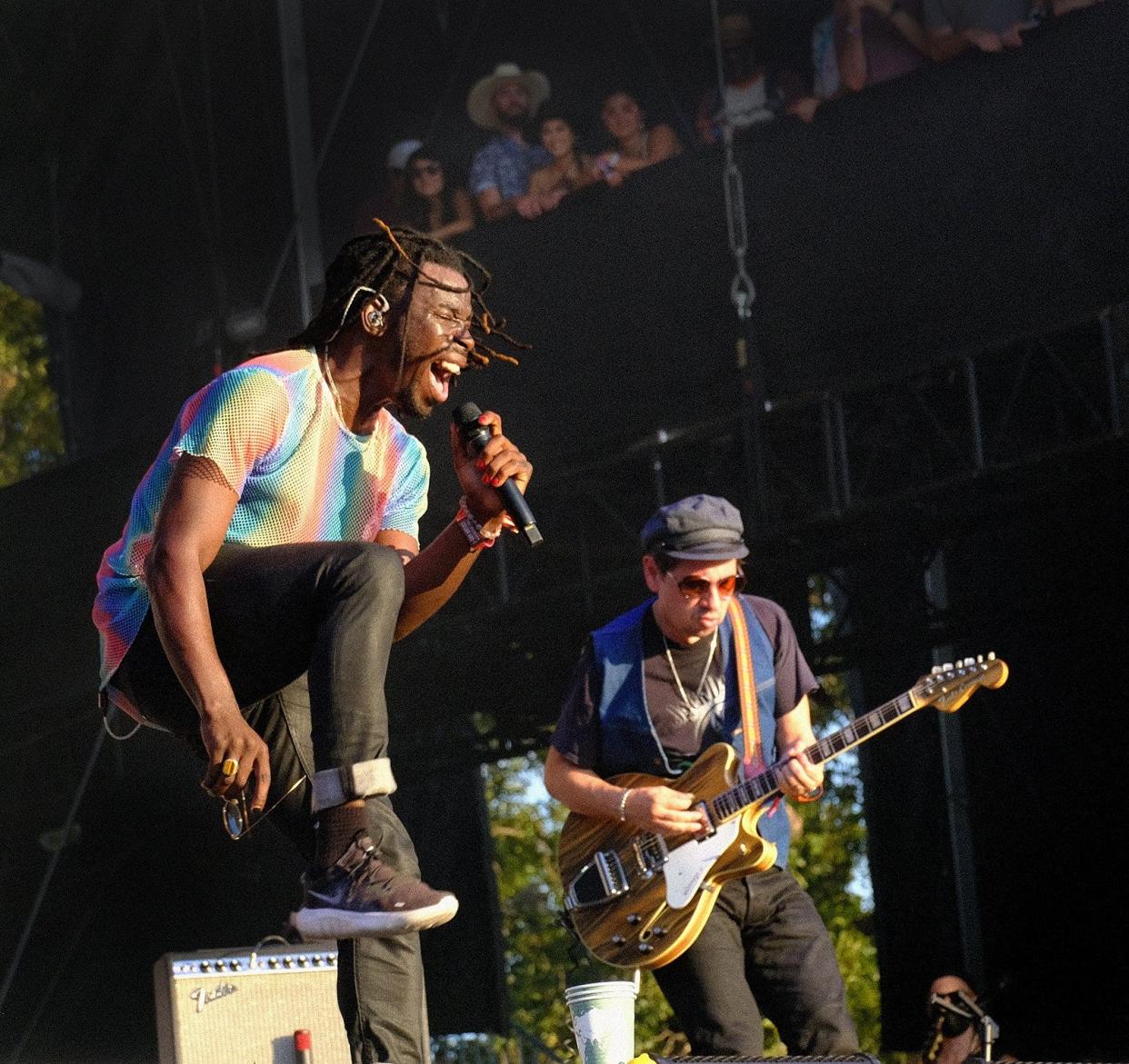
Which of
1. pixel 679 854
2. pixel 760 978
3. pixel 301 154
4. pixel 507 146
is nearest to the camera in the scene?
pixel 760 978

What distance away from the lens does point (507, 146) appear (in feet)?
20.3

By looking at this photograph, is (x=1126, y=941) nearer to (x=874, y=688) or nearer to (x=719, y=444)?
(x=874, y=688)

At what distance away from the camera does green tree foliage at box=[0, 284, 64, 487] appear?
23.5 feet

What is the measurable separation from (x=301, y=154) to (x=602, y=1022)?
4.51 meters

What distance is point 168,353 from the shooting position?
6.93 metres

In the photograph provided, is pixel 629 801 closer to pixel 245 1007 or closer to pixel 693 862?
pixel 693 862

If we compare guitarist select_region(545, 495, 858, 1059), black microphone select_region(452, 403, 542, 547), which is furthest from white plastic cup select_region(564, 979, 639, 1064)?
black microphone select_region(452, 403, 542, 547)

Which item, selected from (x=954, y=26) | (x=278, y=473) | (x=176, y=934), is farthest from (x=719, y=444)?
(x=278, y=473)

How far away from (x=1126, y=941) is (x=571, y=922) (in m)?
1.97

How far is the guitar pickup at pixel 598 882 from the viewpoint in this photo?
12.3 ft

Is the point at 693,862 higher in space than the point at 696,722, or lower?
lower

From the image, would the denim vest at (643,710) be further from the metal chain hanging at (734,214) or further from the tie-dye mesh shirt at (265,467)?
the metal chain hanging at (734,214)

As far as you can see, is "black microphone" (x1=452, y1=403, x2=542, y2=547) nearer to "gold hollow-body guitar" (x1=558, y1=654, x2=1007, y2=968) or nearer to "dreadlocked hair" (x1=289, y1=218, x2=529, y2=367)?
"dreadlocked hair" (x1=289, y1=218, x2=529, y2=367)

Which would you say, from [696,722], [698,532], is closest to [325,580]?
[698,532]
